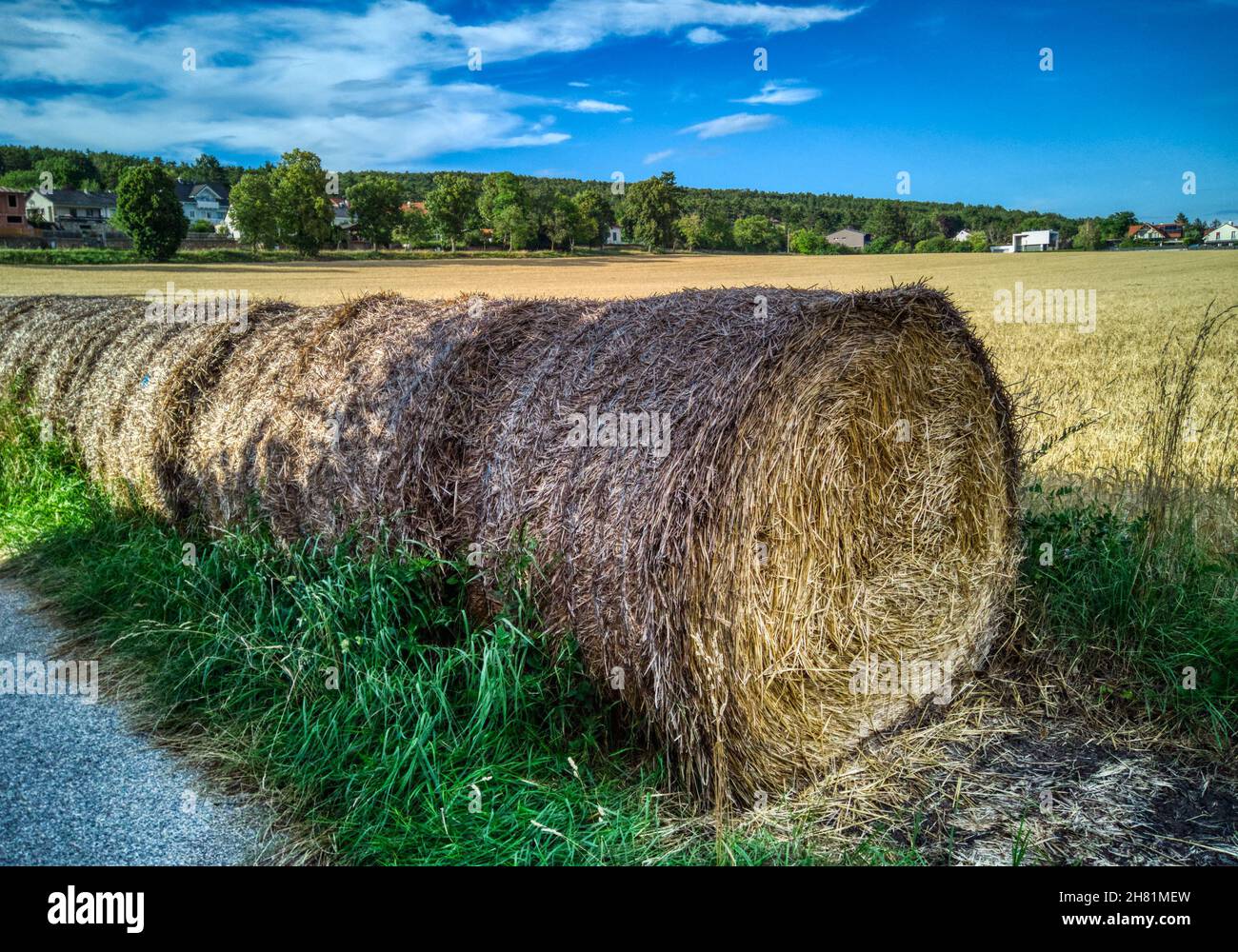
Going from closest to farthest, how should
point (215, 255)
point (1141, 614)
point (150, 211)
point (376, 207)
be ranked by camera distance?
point (1141, 614), point (150, 211), point (215, 255), point (376, 207)

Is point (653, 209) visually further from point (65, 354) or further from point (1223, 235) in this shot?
point (1223, 235)

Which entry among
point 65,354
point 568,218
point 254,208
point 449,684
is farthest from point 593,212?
point 449,684

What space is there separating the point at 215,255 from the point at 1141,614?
63.3m

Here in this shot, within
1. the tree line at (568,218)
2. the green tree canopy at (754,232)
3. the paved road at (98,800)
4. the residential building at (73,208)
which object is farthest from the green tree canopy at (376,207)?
the paved road at (98,800)

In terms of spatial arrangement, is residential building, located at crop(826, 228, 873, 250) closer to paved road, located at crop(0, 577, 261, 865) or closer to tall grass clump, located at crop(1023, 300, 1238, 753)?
tall grass clump, located at crop(1023, 300, 1238, 753)

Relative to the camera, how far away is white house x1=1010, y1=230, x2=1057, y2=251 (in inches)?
2462

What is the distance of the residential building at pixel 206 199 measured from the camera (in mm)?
101750

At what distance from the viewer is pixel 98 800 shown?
377 cm

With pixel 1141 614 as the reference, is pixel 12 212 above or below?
above

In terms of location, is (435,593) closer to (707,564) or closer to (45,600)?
(707,564)

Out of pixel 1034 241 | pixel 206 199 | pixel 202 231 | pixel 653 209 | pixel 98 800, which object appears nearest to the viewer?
pixel 98 800

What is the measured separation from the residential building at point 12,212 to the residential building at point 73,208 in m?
5.82

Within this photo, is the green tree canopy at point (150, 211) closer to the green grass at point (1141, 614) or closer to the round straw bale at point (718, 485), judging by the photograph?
the round straw bale at point (718, 485)
